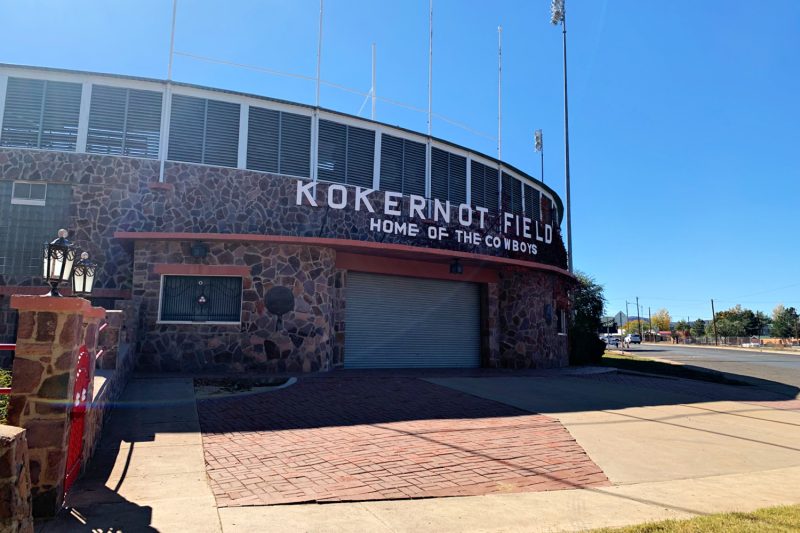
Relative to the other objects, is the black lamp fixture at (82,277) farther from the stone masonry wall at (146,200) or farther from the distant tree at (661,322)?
the distant tree at (661,322)

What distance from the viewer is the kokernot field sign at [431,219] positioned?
1538cm

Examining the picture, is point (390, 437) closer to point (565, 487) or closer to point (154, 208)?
point (565, 487)

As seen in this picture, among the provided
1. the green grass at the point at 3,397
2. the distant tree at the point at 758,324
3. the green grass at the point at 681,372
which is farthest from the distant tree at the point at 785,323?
the green grass at the point at 3,397

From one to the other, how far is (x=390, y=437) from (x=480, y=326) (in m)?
10.8

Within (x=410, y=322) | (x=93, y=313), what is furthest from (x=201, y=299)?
(x=93, y=313)

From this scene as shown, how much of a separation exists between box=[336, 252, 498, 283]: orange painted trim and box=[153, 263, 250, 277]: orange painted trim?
105 inches

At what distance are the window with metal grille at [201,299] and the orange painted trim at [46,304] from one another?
29.2 ft

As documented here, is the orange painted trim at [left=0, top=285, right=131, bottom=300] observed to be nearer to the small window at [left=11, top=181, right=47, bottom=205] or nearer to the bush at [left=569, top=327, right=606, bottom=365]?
the small window at [left=11, top=181, right=47, bottom=205]

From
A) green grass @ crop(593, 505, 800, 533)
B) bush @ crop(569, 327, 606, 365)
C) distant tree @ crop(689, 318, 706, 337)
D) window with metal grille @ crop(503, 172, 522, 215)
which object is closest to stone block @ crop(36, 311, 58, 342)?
green grass @ crop(593, 505, 800, 533)

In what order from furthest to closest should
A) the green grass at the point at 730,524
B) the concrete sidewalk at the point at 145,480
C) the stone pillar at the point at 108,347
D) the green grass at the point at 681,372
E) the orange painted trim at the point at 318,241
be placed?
the green grass at the point at 681,372, the orange painted trim at the point at 318,241, the stone pillar at the point at 108,347, the green grass at the point at 730,524, the concrete sidewalk at the point at 145,480

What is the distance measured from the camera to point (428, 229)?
16.6 metres

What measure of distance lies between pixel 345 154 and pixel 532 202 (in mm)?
8927

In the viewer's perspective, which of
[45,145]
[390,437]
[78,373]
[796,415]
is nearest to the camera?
[78,373]

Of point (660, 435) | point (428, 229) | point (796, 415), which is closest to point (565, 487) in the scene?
point (660, 435)
